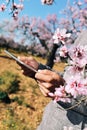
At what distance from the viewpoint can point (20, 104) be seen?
8.63 metres

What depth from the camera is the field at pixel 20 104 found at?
735cm

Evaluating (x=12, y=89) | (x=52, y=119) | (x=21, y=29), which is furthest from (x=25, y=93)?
(x=21, y=29)

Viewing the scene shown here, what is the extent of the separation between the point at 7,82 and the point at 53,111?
7.20 metres

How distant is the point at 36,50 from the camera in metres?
26.8

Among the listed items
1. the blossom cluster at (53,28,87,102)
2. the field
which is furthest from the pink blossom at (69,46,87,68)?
the field

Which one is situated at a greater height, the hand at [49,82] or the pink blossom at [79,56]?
the pink blossom at [79,56]

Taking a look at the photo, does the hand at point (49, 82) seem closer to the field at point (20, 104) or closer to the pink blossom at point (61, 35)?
the pink blossom at point (61, 35)

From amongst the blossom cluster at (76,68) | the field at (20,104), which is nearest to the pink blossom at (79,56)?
the blossom cluster at (76,68)

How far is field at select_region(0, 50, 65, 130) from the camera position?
24.1ft

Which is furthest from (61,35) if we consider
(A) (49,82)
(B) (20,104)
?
(B) (20,104)

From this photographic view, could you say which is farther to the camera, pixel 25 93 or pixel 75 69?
pixel 25 93

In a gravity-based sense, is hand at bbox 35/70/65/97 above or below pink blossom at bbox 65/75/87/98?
below

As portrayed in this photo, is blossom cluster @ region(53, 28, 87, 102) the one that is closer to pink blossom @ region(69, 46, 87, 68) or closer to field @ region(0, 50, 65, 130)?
pink blossom @ region(69, 46, 87, 68)

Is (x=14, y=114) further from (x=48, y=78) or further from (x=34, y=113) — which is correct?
(x=48, y=78)
